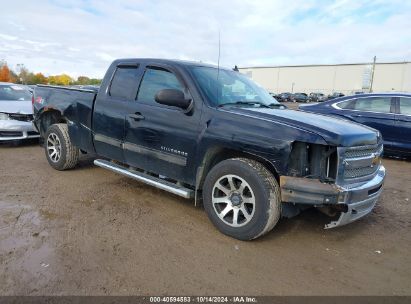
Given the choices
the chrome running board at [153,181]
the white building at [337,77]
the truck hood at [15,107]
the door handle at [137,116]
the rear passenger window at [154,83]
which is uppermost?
the white building at [337,77]

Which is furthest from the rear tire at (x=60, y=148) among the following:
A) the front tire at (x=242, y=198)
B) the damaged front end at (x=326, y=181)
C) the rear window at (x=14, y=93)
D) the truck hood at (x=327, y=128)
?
the rear window at (x=14, y=93)

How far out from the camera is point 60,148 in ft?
19.6

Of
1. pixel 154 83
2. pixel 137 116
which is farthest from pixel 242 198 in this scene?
pixel 154 83

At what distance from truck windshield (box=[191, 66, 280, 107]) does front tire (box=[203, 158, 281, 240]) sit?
0.83 meters

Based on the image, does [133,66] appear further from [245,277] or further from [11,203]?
[245,277]

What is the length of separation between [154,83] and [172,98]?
2.57 ft

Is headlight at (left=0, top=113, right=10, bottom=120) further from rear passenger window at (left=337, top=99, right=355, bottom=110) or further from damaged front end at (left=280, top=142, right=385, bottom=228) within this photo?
rear passenger window at (left=337, top=99, right=355, bottom=110)

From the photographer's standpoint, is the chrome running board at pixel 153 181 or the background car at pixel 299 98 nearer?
the chrome running board at pixel 153 181

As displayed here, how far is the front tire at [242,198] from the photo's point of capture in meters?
3.48

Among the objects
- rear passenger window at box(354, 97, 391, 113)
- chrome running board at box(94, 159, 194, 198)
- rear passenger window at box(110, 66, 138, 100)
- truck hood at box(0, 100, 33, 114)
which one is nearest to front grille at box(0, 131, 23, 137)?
truck hood at box(0, 100, 33, 114)

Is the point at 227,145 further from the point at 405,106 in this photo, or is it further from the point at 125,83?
the point at 405,106

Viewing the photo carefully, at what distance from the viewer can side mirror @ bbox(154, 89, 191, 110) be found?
4004 millimetres

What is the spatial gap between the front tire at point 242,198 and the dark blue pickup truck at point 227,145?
1cm

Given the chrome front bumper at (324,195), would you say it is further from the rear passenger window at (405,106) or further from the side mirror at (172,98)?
the rear passenger window at (405,106)
